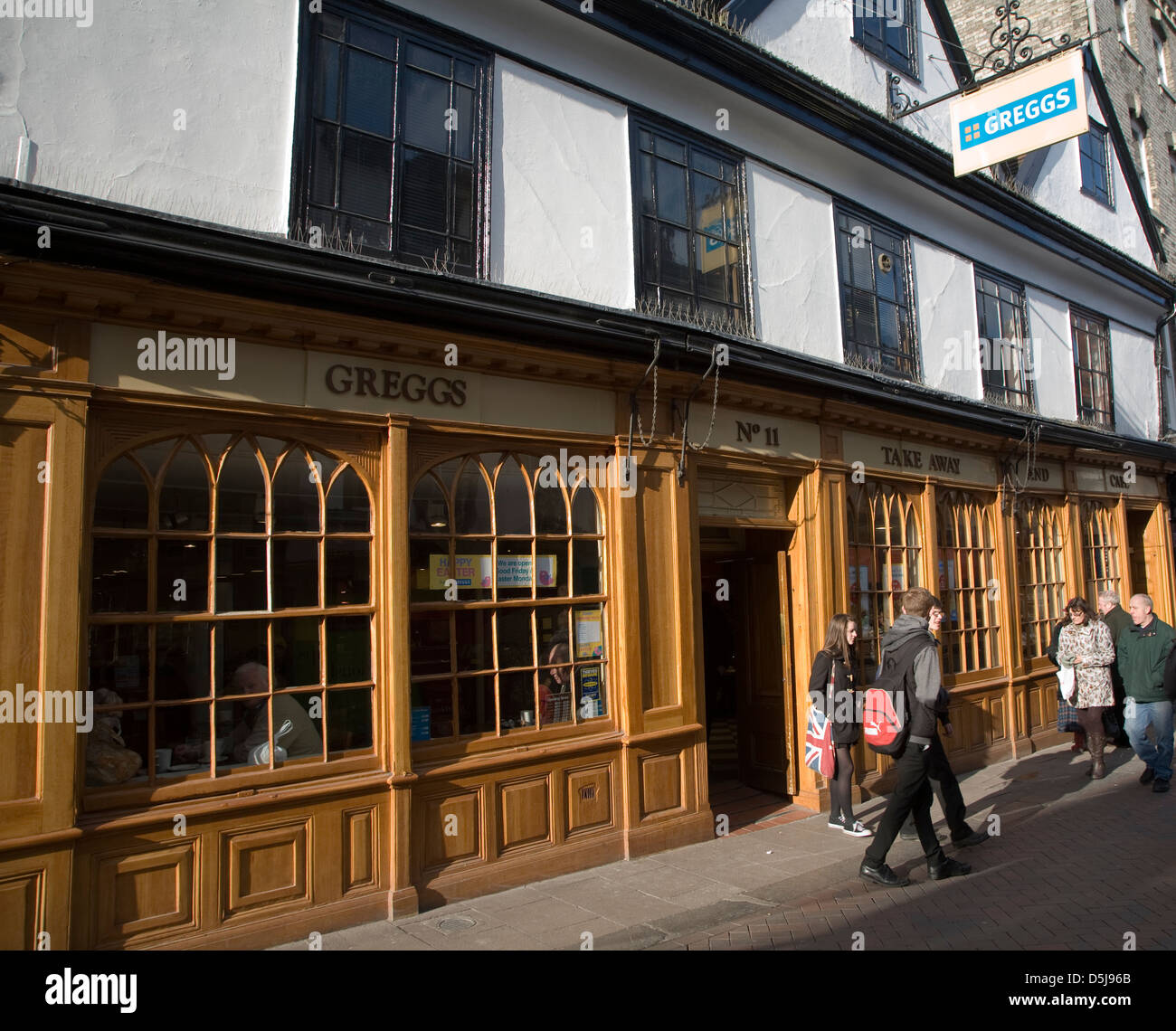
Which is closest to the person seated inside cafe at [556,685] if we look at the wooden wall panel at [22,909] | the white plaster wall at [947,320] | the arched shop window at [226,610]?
the arched shop window at [226,610]

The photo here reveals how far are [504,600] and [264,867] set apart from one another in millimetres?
2401

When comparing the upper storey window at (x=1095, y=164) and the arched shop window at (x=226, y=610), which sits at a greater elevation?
the upper storey window at (x=1095, y=164)

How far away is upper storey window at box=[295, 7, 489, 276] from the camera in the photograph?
19.6 ft

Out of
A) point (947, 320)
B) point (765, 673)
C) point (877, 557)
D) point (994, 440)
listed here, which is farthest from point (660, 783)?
point (947, 320)

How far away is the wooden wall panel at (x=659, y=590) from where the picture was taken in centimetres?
728

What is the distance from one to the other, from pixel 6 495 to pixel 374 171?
329 centimetres

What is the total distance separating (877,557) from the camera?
982 centimetres

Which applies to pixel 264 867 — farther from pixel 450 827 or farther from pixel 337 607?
pixel 337 607

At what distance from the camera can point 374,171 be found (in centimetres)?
623

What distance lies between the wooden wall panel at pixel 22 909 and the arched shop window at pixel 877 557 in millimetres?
7508

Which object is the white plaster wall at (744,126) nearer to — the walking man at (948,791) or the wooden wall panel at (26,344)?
the wooden wall panel at (26,344)

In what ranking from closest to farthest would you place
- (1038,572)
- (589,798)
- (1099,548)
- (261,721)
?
(261,721), (589,798), (1038,572), (1099,548)
